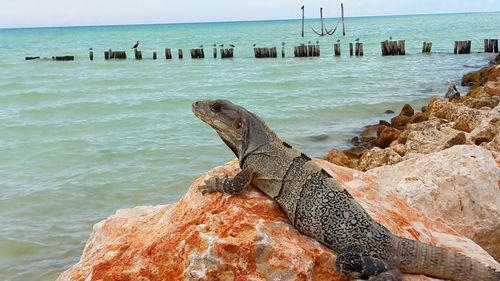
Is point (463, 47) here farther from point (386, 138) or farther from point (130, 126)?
point (386, 138)

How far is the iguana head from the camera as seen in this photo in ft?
14.6

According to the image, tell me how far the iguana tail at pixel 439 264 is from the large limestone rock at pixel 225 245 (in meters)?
0.08

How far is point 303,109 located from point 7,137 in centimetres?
931

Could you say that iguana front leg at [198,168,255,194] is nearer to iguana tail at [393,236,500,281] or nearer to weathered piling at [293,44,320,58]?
iguana tail at [393,236,500,281]

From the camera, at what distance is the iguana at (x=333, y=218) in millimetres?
3893

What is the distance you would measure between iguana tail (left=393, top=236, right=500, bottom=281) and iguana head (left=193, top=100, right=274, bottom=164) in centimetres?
117

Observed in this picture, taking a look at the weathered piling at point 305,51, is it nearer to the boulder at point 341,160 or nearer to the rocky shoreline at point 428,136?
the rocky shoreline at point 428,136

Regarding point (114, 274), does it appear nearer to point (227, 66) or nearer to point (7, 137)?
point (7, 137)

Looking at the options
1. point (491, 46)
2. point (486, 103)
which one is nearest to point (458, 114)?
point (486, 103)

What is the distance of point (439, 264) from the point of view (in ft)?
12.9

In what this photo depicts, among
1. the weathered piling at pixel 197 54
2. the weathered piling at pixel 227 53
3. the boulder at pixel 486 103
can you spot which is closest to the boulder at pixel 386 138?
the boulder at pixel 486 103

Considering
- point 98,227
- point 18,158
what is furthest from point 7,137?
point 98,227

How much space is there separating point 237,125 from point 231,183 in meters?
0.46

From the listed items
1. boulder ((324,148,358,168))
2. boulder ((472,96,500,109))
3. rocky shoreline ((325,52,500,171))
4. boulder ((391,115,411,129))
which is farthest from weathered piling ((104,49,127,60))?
boulder ((324,148,358,168))
